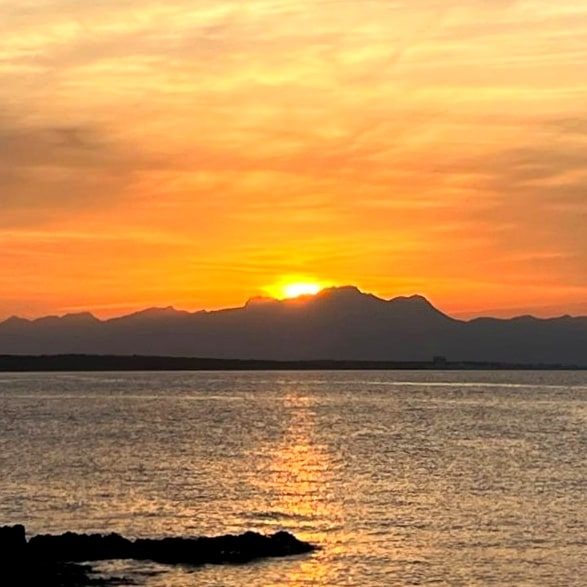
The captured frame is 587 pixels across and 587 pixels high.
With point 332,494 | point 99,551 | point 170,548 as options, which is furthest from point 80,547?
point 332,494

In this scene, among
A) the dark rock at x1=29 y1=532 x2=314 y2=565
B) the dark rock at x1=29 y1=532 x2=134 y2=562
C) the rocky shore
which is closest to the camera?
the rocky shore

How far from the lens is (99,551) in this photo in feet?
156

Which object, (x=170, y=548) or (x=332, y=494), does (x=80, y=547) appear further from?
(x=332, y=494)

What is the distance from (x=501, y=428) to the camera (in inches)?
5251

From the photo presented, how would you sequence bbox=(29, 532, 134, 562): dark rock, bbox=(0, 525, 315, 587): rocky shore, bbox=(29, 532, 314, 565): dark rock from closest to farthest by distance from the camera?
1. bbox=(0, 525, 315, 587): rocky shore
2. bbox=(29, 532, 134, 562): dark rock
3. bbox=(29, 532, 314, 565): dark rock

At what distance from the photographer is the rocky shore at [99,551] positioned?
42594 mm

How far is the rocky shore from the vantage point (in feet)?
140

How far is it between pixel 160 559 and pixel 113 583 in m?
5.09

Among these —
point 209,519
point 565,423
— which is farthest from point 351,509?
point 565,423

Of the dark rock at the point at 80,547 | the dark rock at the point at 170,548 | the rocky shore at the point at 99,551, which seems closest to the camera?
the rocky shore at the point at 99,551

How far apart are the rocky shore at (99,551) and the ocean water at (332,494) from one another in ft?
4.30

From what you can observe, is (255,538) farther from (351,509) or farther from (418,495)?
(418,495)

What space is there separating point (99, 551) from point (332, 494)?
24239 millimetres

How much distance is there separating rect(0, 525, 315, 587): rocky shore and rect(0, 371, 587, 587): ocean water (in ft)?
4.30
